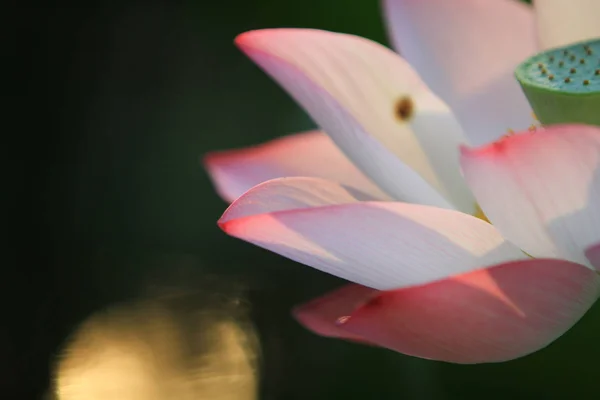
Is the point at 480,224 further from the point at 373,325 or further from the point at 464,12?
the point at 464,12

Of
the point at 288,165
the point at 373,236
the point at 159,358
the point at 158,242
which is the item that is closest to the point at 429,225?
the point at 373,236

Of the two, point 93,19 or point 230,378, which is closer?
point 230,378

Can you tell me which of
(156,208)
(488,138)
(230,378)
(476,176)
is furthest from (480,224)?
(156,208)

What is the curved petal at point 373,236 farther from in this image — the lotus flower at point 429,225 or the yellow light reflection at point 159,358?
the yellow light reflection at point 159,358

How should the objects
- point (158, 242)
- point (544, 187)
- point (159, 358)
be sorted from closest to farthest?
point (544, 187)
point (159, 358)
point (158, 242)

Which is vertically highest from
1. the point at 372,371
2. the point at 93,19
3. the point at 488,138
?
the point at 93,19

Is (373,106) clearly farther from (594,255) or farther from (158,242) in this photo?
(158,242)

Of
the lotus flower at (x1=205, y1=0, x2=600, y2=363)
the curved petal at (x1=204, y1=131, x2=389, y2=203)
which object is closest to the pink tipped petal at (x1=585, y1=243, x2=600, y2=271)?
the lotus flower at (x1=205, y1=0, x2=600, y2=363)
